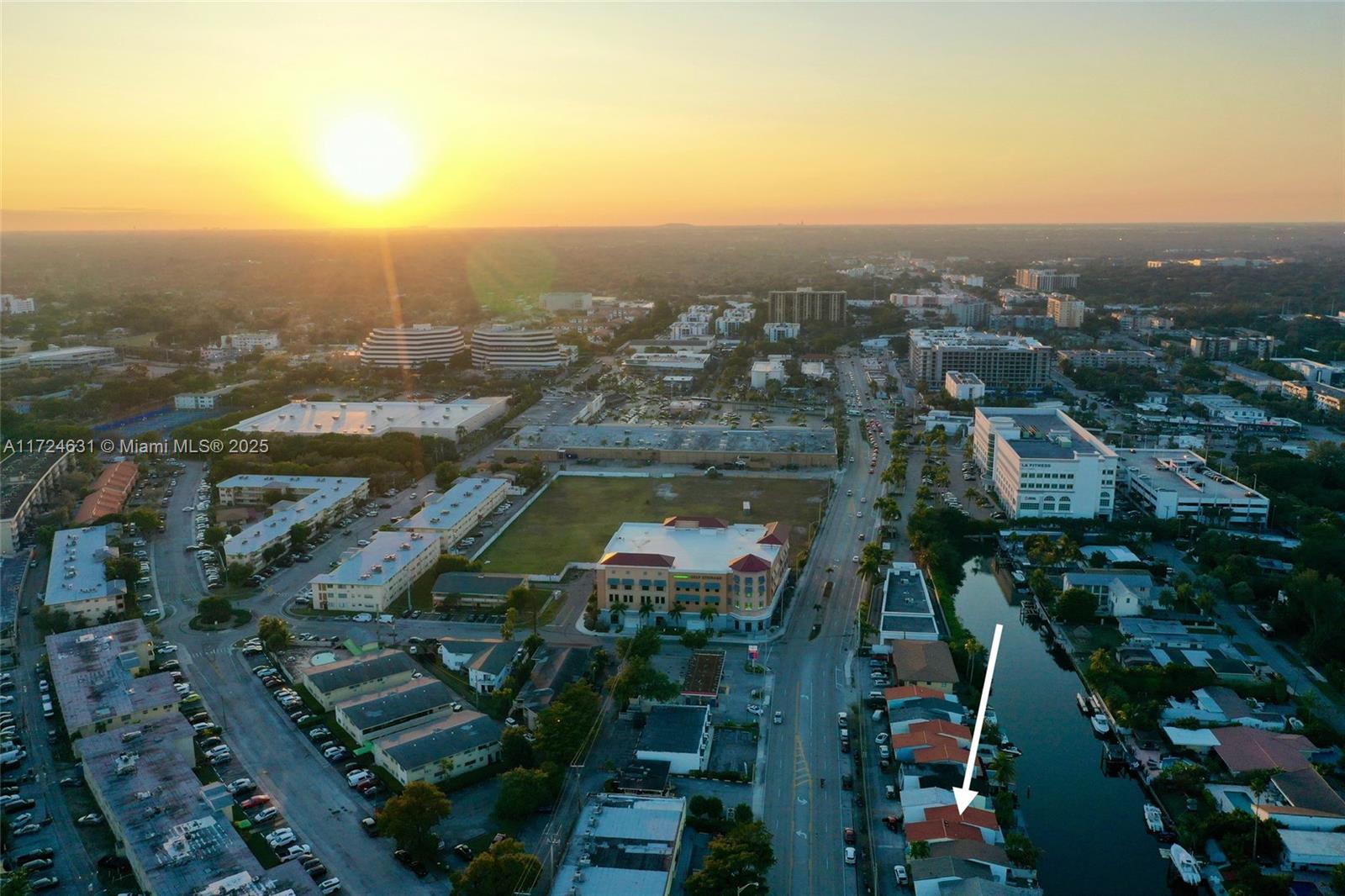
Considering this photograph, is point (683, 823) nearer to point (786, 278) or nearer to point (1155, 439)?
point (1155, 439)

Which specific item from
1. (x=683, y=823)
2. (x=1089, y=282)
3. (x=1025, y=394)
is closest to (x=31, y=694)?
(x=683, y=823)

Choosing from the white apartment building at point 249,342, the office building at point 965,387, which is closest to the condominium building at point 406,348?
the white apartment building at point 249,342

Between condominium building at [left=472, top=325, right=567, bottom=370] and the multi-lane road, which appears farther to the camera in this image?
condominium building at [left=472, top=325, right=567, bottom=370]

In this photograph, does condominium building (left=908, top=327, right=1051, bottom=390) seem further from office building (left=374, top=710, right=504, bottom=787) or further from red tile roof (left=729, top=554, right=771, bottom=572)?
office building (left=374, top=710, right=504, bottom=787)

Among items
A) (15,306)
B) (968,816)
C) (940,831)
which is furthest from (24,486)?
(15,306)

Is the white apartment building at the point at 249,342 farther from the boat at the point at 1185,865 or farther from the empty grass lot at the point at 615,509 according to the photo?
the boat at the point at 1185,865

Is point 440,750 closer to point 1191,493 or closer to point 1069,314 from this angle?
point 1191,493

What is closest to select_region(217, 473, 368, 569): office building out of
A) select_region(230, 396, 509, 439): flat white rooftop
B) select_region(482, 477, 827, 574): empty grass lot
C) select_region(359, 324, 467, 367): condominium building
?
select_region(482, 477, 827, 574): empty grass lot
